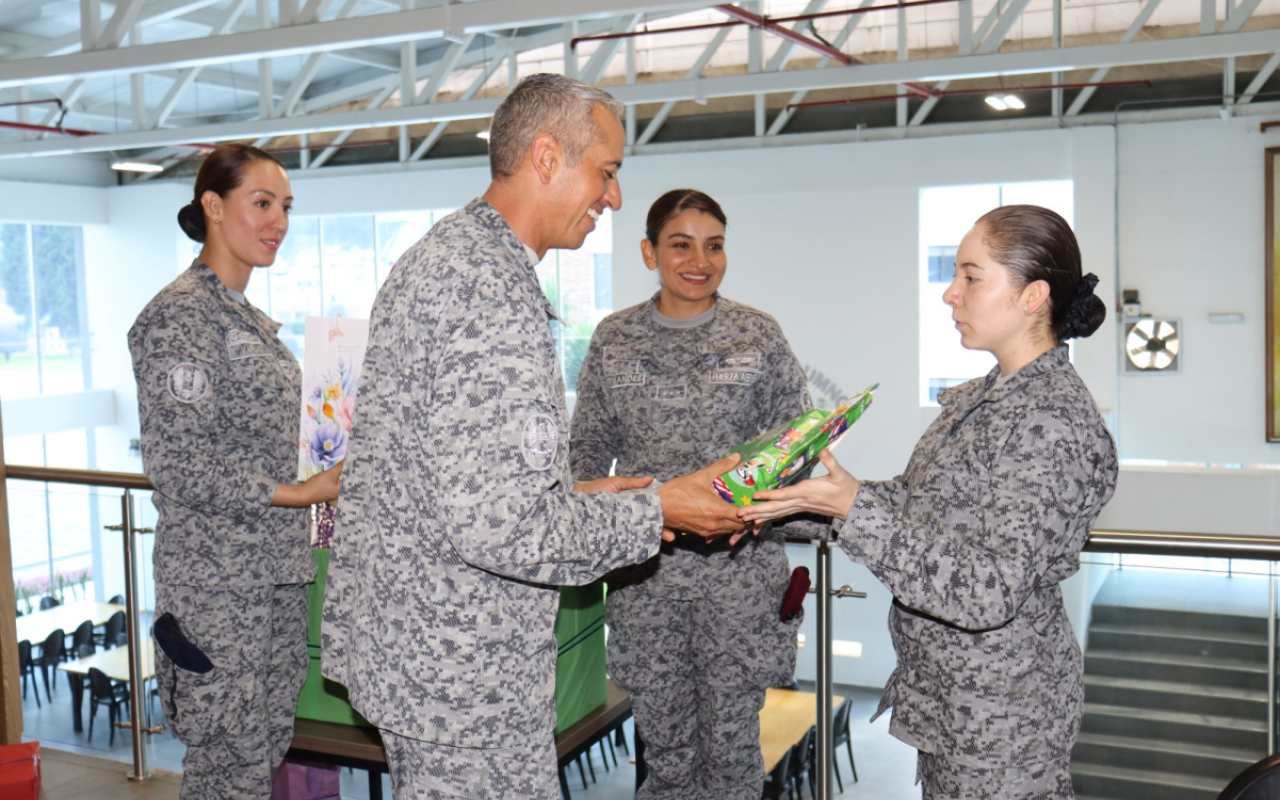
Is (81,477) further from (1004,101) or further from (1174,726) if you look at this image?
(1004,101)

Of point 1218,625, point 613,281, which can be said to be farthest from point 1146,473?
point 1218,625

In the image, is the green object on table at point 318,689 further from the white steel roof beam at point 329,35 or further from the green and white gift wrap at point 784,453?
the white steel roof beam at point 329,35

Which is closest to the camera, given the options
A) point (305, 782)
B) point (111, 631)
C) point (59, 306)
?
point (305, 782)

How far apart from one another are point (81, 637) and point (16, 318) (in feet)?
43.5

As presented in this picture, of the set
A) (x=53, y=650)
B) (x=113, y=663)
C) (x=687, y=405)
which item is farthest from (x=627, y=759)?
(x=113, y=663)

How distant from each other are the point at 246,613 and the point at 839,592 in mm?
1374

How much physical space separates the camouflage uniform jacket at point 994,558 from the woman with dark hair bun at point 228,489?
1.17m

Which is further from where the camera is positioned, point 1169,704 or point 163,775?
point 163,775

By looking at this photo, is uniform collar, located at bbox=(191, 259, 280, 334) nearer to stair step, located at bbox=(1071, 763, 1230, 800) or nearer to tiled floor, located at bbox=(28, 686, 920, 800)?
tiled floor, located at bbox=(28, 686, 920, 800)

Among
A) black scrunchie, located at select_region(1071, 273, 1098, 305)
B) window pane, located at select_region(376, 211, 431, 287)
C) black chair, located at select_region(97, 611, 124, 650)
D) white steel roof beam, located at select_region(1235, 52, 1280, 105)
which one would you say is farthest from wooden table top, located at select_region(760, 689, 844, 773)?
window pane, located at select_region(376, 211, 431, 287)

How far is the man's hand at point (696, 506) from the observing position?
5.61 feet

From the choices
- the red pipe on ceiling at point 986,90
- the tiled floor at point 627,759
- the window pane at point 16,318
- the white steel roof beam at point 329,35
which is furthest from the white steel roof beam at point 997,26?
the window pane at point 16,318

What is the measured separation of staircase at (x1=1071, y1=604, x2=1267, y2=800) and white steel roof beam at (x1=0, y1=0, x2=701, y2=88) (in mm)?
5035

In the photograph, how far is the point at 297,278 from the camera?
1744 cm
